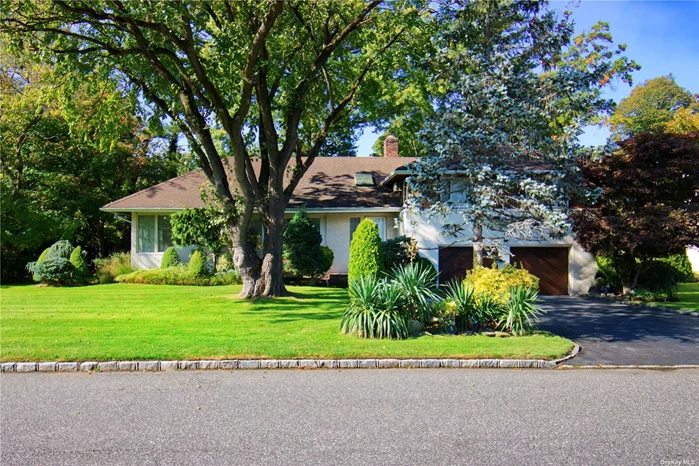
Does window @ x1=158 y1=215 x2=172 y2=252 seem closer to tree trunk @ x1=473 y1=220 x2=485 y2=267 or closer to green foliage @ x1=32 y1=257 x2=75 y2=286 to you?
green foliage @ x1=32 y1=257 x2=75 y2=286

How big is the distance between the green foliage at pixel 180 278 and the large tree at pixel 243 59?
518 centimetres

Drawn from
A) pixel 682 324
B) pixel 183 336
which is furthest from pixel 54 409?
pixel 682 324

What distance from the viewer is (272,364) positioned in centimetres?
870

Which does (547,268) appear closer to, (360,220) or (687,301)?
(687,301)

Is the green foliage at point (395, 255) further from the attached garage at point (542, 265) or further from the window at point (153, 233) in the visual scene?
the window at point (153, 233)

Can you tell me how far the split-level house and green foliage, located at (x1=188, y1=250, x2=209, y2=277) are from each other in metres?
2.90

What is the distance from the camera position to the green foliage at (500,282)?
1175 cm

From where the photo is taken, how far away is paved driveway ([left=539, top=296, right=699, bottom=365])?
9.59m

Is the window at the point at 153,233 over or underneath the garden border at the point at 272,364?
over

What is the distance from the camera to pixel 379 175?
26750mm

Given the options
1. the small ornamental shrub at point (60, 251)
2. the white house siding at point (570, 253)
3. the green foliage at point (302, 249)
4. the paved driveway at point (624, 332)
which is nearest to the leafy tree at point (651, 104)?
the white house siding at point (570, 253)

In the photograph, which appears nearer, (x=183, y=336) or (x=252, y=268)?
(x=183, y=336)

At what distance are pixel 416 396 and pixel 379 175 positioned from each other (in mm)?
20424

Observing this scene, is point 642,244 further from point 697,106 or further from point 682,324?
point 697,106
